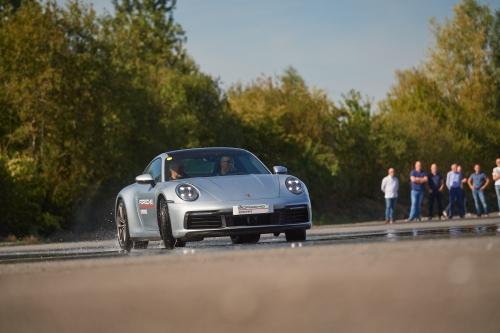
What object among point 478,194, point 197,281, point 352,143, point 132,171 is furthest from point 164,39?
point 197,281

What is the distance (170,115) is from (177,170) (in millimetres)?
34032

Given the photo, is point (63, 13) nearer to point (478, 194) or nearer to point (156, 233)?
point (478, 194)

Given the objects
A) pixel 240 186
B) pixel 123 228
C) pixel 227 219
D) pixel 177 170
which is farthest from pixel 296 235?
pixel 123 228

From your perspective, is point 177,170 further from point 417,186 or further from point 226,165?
point 417,186

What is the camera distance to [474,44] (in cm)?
7394

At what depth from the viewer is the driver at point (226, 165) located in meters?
13.8

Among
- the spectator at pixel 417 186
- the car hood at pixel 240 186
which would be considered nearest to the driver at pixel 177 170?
the car hood at pixel 240 186

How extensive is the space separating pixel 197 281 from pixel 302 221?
6080mm

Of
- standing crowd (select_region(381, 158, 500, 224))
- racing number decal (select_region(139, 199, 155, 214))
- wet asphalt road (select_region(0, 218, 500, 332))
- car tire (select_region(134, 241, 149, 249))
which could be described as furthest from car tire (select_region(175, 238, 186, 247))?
standing crowd (select_region(381, 158, 500, 224))

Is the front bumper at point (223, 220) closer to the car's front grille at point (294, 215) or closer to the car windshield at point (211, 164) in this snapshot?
the car's front grille at point (294, 215)

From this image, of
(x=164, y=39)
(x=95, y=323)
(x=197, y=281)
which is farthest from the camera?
(x=164, y=39)

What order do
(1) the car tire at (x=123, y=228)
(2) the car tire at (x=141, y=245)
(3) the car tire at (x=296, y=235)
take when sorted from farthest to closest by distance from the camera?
(2) the car tire at (x=141, y=245)
(1) the car tire at (x=123, y=228)
(3) the car tire at (x=296, y=235)

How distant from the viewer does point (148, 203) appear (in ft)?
45.2

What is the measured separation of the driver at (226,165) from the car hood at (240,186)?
493mm
